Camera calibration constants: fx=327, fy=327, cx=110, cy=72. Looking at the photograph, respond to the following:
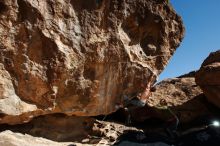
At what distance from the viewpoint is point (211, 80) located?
47.7 feet

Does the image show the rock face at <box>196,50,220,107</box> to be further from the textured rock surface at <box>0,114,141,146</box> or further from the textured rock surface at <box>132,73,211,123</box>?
the textured rock surface at <box>0,114,141,146</box>

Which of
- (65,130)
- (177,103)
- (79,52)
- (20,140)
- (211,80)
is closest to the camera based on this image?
(20,140)

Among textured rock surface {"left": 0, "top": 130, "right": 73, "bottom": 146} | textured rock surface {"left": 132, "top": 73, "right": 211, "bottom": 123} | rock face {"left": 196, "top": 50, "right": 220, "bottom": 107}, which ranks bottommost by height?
textured rock surface {"left": 0, "top": 130, "right": 73, "bottom": 146}

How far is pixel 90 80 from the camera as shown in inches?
370

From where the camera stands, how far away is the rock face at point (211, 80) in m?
14.4

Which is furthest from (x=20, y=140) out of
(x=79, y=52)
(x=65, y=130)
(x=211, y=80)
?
(x=211, y=80)

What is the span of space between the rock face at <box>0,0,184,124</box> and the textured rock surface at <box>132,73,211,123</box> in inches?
173

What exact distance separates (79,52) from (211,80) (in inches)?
302

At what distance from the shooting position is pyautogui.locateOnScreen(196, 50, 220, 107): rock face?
14383mm

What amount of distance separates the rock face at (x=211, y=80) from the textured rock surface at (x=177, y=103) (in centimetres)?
87

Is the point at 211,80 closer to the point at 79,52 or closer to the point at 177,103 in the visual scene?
the point at 177,103

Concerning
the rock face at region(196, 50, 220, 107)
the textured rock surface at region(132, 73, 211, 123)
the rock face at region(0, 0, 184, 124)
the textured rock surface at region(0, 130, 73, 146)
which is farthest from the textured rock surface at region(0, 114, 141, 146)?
the rock face at region(196, 50, 220, 107)

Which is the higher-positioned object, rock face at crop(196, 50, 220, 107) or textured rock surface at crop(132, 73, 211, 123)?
rock face at crop(196, 50, 220, 107)

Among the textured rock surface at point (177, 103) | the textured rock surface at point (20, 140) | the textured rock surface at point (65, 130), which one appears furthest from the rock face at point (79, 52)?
the textured rock surface at point (177, 103)
